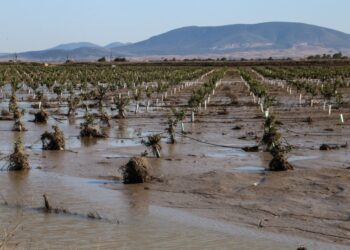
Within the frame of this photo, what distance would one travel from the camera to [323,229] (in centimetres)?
938

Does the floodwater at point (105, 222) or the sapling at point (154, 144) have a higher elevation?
the sapling at point (154, 144)

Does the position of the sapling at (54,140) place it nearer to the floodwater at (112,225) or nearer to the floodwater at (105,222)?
the floodwater at (105,222)

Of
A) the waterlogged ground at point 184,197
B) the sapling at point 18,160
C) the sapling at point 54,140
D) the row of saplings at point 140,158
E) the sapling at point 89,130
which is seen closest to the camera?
the waterlogged ground at point 184,197

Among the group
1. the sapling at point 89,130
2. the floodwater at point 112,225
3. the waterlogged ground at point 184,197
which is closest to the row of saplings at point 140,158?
the waterlogged ground at point 184,197

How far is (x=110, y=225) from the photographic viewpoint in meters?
9.74

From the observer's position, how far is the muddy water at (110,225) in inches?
346

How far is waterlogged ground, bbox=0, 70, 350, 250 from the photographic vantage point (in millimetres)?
9055

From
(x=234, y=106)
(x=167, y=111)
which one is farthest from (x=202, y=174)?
(x=234, y=106)

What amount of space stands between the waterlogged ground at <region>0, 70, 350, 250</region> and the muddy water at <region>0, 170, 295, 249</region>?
1 centimetres

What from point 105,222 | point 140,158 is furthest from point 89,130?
point 105,222

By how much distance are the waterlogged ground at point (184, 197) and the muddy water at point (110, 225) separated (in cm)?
1

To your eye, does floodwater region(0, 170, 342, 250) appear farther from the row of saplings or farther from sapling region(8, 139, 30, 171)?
sapling region(8, 139, 30, 171)

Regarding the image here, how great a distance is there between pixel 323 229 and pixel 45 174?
6.67 metres

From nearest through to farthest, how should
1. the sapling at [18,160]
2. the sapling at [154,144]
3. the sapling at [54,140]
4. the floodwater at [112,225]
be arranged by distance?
the floodwater at [112,225] < the sapling at [18,160] < the sapling at [154,144] < the sapling at [54,140]
